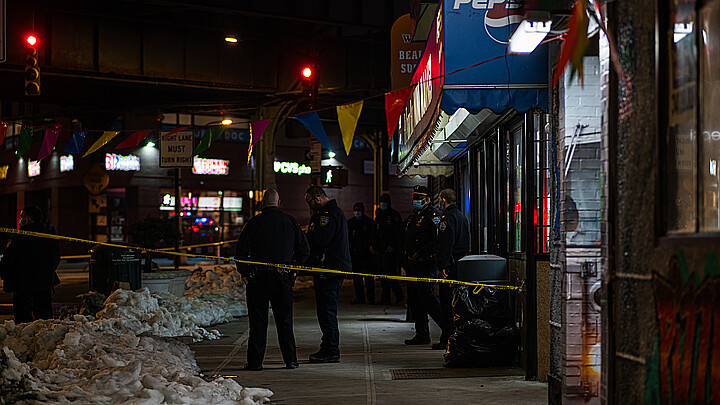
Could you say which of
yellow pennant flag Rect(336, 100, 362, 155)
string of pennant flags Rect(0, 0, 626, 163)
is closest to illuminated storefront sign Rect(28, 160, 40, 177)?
string of pennant flags Rect(0, 0, 626, 163)

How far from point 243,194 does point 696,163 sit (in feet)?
132

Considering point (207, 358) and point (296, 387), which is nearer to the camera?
point (296, 387)

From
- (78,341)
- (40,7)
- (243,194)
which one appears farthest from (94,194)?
(78,341)

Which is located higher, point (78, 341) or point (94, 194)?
point (94, 194)

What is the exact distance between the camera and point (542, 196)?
8.55 m

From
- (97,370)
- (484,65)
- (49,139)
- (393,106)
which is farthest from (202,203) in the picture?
(484,65)

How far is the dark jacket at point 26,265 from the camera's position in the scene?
414 inches

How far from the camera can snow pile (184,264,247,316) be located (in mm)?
14894

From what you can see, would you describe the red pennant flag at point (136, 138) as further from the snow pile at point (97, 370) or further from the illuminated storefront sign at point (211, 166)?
the illuminated storefront sign at point (211, 166)

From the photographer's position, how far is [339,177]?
2189 cm

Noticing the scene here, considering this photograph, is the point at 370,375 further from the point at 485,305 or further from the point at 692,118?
the point at 692,118

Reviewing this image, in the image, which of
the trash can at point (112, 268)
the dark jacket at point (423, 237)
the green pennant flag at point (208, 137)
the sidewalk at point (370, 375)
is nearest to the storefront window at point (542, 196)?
the sidewalk at point (370, 375)

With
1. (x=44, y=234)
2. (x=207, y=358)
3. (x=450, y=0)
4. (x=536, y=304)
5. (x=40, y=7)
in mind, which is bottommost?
(x=207, y=358)

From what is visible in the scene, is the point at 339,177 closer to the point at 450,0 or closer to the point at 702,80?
the point at 450,0
